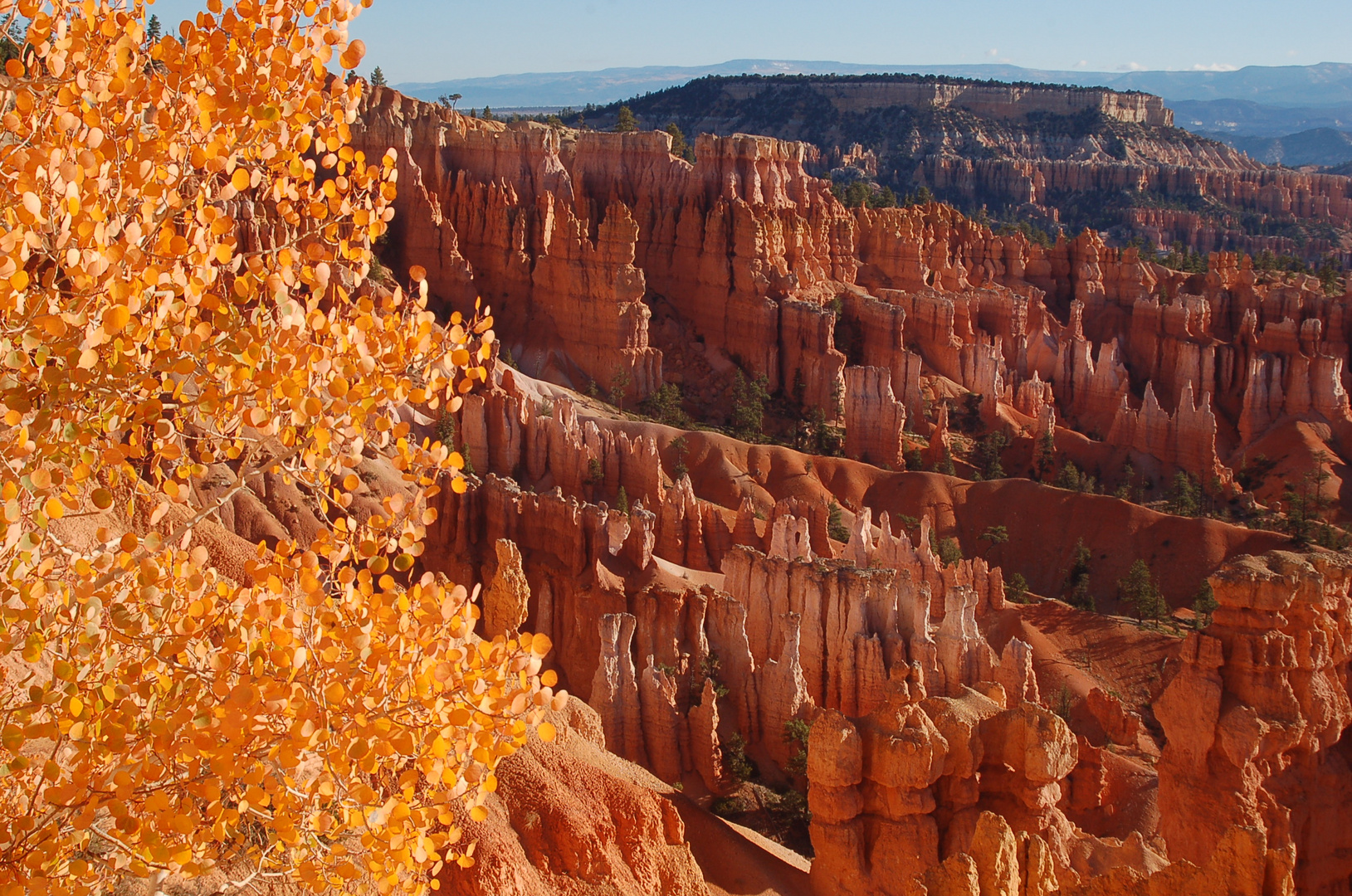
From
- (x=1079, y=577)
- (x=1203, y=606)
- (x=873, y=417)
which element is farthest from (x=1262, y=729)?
(x=873, y=417)

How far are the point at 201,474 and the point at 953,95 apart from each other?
614 ft

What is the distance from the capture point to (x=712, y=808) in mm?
25656

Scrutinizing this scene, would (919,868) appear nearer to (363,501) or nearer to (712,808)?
(712,808)

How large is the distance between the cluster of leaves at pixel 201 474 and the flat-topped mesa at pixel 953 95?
590 feet

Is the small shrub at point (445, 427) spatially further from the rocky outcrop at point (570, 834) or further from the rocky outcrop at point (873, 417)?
the rocky outcrop at point (570, 834)

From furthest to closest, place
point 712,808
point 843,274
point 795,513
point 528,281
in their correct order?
point 843,274, point 528,281, point 795,513, point 712,808

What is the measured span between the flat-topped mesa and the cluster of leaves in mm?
179713

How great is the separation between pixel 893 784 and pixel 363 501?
764 inches

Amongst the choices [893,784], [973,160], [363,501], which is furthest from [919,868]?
[973,160]

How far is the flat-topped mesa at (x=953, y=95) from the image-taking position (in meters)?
179

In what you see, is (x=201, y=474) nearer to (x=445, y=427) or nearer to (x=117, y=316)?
(x=117, y=316)

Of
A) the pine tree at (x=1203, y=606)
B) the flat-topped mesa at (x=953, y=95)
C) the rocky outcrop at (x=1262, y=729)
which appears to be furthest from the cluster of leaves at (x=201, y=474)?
the flat-topped mesa at (x=953, y=95)

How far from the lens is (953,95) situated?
181m

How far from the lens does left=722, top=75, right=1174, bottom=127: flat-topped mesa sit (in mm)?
179375
